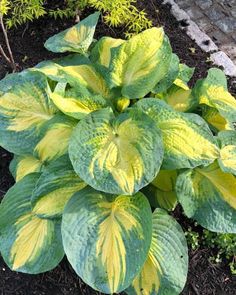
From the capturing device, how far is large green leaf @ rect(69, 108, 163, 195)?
1.67 meters

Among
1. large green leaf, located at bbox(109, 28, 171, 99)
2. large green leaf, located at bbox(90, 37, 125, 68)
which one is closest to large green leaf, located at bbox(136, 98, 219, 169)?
large green leaf, located at bbox(109, 28, 171, 99)

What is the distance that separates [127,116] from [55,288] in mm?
706

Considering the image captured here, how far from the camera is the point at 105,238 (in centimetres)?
178

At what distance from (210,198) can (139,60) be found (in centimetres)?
55

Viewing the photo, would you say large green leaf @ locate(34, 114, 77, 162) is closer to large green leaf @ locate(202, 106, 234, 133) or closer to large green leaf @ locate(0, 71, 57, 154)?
large green leaf @ locate(0, 71, 57, 154)

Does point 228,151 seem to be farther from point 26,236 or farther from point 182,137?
point 26,236

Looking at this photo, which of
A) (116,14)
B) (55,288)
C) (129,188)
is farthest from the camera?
(116,14)

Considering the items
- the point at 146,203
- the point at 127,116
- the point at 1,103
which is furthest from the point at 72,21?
the point at 146,203

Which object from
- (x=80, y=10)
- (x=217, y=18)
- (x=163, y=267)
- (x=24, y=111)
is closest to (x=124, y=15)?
(x=80, y=10)

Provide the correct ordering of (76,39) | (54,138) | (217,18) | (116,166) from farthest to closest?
(217,18)
(76,39)
(54,138)
(116,166)

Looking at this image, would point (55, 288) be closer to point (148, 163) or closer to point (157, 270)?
point (157, 270)

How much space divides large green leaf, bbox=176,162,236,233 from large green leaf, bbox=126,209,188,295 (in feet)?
0.37

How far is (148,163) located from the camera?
1.71m

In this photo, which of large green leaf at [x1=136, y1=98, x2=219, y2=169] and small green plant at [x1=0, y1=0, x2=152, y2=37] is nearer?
large green leaf at [x1=136, y1=98, x2=219, y2=169]
